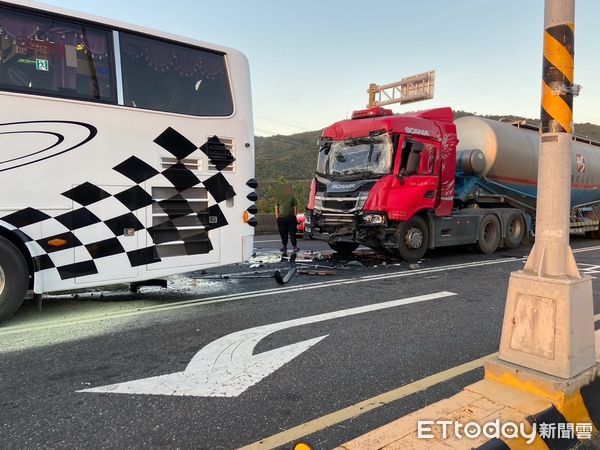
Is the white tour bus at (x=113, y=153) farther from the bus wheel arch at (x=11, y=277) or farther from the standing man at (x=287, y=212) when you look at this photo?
the standing man at (x=287, y=212)

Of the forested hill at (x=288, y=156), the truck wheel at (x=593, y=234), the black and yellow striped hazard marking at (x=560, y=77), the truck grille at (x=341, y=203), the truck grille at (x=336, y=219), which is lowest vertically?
the truck wheel at (x=593, y=234)

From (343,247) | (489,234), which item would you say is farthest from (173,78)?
(489,234)

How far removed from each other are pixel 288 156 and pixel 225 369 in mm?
53020

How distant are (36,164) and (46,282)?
1.24 meters

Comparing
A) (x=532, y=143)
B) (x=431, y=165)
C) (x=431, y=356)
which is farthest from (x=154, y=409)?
(x=532, y=143)

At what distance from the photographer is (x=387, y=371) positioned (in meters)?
3.56

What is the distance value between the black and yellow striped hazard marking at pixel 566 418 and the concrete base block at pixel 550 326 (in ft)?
0.49

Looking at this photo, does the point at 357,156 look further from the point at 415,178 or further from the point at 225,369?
the point at 225,369

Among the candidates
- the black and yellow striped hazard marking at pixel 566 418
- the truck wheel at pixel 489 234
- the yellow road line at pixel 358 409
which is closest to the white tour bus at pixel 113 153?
the yellow road line at pixel 358 409

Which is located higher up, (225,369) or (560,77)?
(560,77)

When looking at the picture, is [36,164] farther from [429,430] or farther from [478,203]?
→ [478,203]

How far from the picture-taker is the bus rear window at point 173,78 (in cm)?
511

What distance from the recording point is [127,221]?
16.6ft

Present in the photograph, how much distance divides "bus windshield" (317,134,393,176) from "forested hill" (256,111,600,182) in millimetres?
28696
